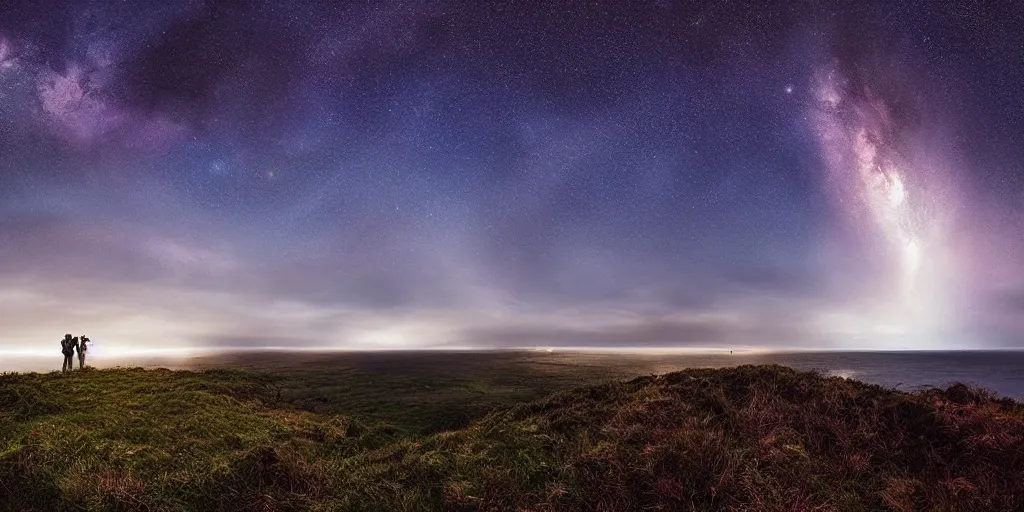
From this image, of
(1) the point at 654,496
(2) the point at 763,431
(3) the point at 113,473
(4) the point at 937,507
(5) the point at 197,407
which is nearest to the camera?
(4) the point at 937,507

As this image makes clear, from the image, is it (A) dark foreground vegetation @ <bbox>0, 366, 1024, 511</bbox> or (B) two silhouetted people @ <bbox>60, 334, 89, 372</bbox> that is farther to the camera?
(B) two silhouetted people @ <bbox>60, 334, 89, 372</bbox>

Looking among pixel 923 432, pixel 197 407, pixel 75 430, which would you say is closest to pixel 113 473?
pixel 75 430

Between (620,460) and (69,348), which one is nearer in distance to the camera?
(620,460)

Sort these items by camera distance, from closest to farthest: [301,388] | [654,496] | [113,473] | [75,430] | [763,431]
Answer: [654,496] → [113,473] → [763,431] → [75,430] → [301,388]

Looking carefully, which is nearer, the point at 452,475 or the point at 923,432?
the point at 452,475

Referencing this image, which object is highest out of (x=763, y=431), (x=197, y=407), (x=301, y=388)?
(x=763, y=431)

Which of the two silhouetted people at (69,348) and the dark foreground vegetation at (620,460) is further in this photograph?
the two silhouetted people at (69,348)

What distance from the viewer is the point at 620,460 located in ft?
26.8

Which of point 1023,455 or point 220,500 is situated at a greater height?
point 1023,455

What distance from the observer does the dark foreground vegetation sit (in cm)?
734

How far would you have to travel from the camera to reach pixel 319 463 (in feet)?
31.0

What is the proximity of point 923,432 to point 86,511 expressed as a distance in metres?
15.0

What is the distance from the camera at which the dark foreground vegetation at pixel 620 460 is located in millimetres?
7336

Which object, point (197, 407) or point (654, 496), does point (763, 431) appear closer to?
point (654, 496)
